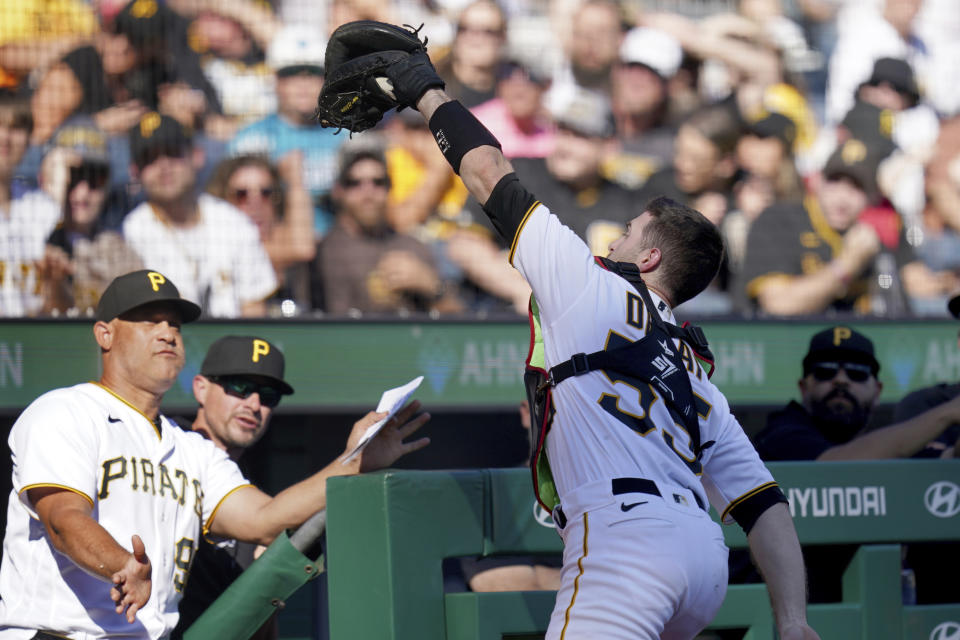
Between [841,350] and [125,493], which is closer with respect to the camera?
[125,493]

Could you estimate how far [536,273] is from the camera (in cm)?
223

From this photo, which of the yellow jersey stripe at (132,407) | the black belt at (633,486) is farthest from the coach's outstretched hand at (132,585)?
the black belt at (633,486)

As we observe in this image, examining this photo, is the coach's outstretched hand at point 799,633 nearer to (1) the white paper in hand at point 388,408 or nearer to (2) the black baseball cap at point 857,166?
(1) the white paper in hand at point 388,408

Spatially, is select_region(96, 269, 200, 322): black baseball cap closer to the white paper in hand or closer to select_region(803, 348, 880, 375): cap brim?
the white paper in hand

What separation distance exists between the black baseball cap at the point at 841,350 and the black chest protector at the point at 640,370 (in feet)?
6.41

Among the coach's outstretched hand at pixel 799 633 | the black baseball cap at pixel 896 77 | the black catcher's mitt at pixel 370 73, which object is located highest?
the black baseball cap at pixel 896 77

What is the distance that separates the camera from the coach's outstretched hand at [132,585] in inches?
96.9

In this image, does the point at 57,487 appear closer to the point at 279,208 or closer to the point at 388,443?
the point at 388,443

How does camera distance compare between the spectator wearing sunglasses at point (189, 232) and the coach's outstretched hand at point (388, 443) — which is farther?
the spectator wearing sunglasses at point (189, 232)

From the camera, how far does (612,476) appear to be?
87.2 inches

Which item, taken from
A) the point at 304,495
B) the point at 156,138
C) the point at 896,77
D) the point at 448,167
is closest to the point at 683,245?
the point at 304,495

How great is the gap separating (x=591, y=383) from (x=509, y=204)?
1.26ft

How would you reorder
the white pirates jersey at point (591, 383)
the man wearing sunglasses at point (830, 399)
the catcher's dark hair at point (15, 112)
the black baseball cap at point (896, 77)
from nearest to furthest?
the white pirates jersey at point (591, 383) → the man wearing sunglasses at point (830, 399) → the catcher's dark hair at point (15, 112) → the black baseball cap at point (896, 77)

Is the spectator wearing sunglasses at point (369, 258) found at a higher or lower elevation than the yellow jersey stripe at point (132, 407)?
higher
